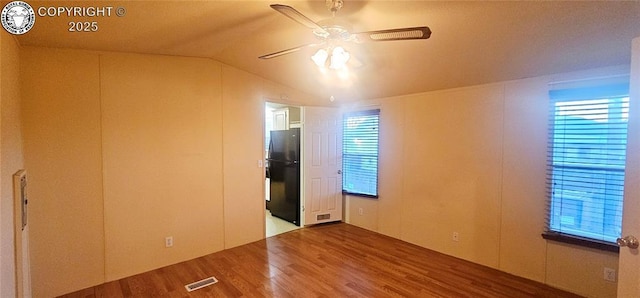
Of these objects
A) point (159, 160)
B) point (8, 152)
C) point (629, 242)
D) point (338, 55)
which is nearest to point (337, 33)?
point (338, 55)

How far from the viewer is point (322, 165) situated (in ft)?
14.8

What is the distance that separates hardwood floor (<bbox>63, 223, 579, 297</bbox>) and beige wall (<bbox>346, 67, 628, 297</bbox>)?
8.5 inches

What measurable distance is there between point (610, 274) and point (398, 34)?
2848 mm

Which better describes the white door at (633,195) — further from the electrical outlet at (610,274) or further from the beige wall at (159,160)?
the beige wall at (159,160)

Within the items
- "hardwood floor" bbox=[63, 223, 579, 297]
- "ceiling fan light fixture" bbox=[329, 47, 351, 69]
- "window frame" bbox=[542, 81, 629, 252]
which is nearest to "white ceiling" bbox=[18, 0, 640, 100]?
"window frame" bbox=[542, 81, 629, 252]

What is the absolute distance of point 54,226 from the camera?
8.02 ft

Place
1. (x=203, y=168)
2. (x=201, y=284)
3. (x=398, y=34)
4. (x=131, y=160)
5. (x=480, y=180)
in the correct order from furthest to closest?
(x=203, y=168), (x=480, y=180), (x=131, y=160), (x=201, y=284), (x=398, y=34)

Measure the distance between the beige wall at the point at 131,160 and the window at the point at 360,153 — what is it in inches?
65.2

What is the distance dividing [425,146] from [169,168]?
319 centimetres

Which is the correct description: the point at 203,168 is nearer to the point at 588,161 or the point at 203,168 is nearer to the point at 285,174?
the point at 285,174

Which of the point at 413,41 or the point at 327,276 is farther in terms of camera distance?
the point at 327,276

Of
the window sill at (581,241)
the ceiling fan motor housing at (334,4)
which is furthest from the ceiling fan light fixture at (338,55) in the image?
the window sill at (581,241)

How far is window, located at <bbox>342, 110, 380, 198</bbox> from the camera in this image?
428cm

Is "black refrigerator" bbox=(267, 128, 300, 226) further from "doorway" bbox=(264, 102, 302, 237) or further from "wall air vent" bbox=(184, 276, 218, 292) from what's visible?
"wall air vent" bbox=(184, 276, 218, 292)
